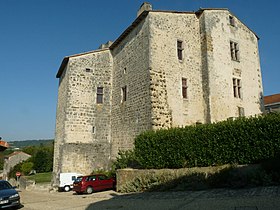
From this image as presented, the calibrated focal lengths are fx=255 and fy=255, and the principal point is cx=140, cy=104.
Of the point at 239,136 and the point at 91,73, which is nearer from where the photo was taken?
the point at 239,136

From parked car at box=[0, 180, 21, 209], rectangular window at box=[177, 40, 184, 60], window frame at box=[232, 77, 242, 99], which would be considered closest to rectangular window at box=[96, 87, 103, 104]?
rectangular window at box=[177, 40, 184, 60]

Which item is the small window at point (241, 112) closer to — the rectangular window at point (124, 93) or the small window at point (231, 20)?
the small window at point (231, 20)

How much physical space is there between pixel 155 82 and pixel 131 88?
8.45 feet

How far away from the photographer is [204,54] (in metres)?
18.3

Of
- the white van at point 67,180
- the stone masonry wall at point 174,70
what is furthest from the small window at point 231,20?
the white van at point 67,180

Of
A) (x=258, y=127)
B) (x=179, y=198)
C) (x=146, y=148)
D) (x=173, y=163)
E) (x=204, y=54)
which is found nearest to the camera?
(x=179, y=198)

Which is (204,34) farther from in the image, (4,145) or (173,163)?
(4,145)

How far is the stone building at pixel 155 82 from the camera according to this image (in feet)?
55.3

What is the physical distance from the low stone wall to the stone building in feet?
10.8

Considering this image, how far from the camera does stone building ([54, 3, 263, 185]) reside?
16.8m

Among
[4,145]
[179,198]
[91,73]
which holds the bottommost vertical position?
[179,198]

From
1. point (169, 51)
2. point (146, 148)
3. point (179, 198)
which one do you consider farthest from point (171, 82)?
point (179, 198)

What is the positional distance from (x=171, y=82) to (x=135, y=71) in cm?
274

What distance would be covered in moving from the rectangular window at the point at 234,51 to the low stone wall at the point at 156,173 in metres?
11.1
